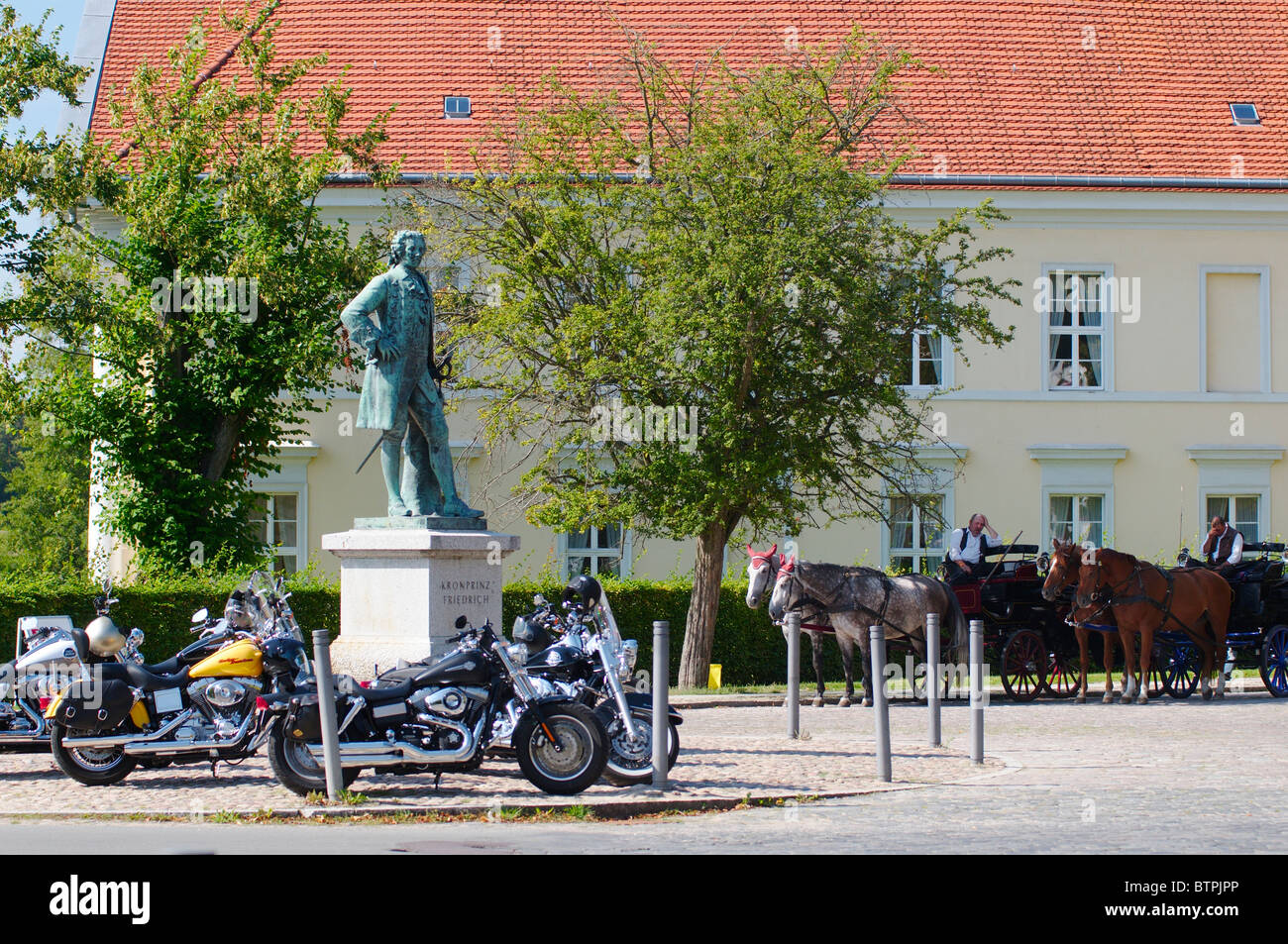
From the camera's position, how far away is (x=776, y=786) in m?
11.5

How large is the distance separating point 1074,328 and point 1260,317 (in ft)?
11.8

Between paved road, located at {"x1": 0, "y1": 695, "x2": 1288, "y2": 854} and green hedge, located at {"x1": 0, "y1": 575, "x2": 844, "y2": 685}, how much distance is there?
1108cm

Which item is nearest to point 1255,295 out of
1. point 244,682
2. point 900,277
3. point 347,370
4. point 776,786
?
point 900,277

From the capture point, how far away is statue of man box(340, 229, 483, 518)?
13570 millimetres

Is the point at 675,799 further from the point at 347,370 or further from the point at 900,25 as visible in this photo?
the point at 900,25

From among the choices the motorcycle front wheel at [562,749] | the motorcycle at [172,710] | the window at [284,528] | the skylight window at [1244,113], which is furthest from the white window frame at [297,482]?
the skylight window at [1244,113]

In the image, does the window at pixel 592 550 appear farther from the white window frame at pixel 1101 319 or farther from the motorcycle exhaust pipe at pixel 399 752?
the motorcycle exhaust pipe at pixel 399 752

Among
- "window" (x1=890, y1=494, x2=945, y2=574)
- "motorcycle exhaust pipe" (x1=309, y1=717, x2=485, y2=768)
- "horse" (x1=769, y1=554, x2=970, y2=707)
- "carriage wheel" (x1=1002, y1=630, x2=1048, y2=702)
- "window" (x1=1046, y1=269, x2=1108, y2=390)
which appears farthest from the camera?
"window" (x1=1046, y1=269, x2=1108, y2=390)

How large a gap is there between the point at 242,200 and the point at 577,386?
264 inches

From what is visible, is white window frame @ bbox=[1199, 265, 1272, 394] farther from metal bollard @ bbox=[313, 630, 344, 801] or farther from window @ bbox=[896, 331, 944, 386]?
metal bollard @ bbox=[313, 630, 344, 801]

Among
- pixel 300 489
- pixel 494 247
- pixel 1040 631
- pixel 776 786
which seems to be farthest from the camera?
pixel 300 489

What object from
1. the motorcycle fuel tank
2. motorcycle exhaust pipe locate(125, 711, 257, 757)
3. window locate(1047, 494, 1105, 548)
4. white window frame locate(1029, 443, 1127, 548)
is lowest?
motorcycle exhaust pipe locate(125, 711, 257, 757)

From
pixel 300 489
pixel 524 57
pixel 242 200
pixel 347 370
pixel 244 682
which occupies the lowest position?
pixel 244 682

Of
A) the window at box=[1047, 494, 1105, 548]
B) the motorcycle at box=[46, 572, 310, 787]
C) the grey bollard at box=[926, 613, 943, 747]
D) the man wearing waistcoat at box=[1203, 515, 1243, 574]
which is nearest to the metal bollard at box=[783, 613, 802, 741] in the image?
the grey bollard at box=[926, 613, 943, 747]
